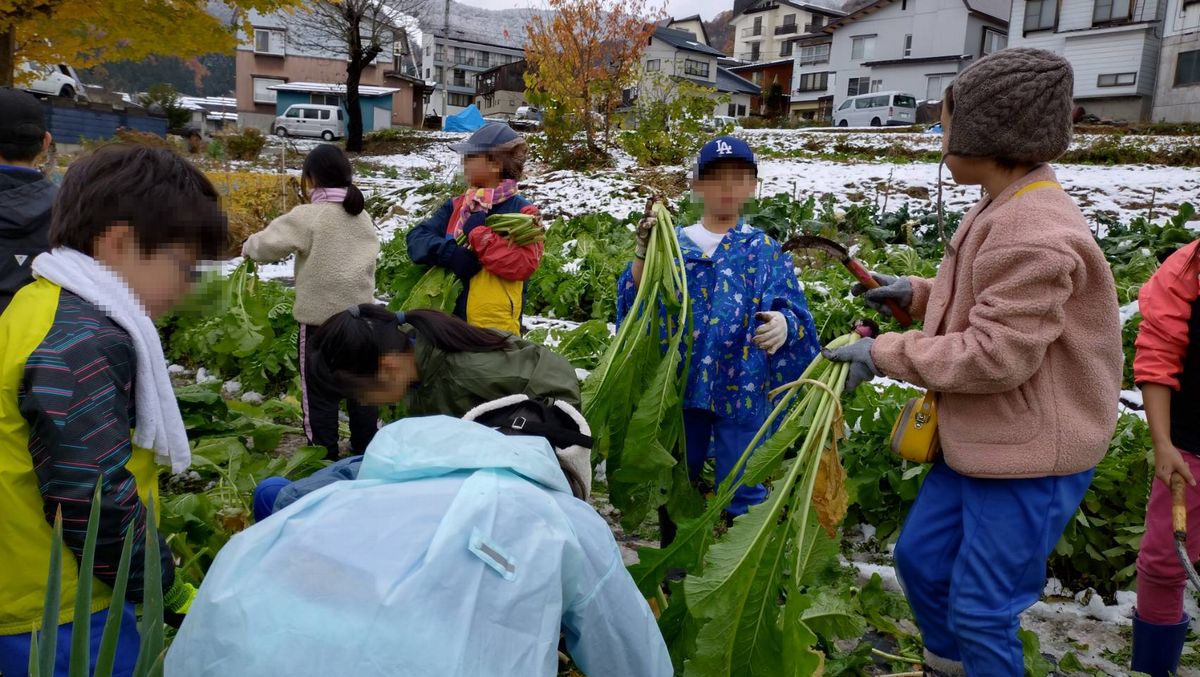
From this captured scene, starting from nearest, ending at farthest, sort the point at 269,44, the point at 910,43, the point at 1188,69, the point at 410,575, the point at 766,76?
the point at 410,575 < the point at 1188,69 < the point at 910,43 < the point at 269,44 < the point at 766,76

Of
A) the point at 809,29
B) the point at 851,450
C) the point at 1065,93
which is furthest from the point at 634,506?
the point at 809,29

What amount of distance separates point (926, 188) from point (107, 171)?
12082 millimetres

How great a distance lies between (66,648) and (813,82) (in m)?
53.8

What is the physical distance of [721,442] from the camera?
3.14 meters

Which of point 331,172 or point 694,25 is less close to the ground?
point 694,25

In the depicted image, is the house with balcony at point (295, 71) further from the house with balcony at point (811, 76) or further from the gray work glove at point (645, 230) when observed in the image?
the gray work glove at point (645, 230)

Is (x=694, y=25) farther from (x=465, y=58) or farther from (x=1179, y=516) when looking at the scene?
(x=1179, y=516)

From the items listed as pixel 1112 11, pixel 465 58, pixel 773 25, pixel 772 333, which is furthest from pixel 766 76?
pixel 772 333

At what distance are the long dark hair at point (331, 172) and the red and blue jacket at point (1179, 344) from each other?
10.6ft

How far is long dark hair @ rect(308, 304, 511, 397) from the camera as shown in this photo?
2.19 metres

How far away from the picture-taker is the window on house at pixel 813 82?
1962 inches

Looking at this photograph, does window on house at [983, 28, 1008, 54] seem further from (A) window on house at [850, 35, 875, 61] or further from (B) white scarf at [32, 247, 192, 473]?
(B) white scarf at [32, 247, 192, 473]

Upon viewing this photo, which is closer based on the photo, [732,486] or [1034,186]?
[1034,186]

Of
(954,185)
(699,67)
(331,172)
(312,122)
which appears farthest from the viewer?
(699,67)
